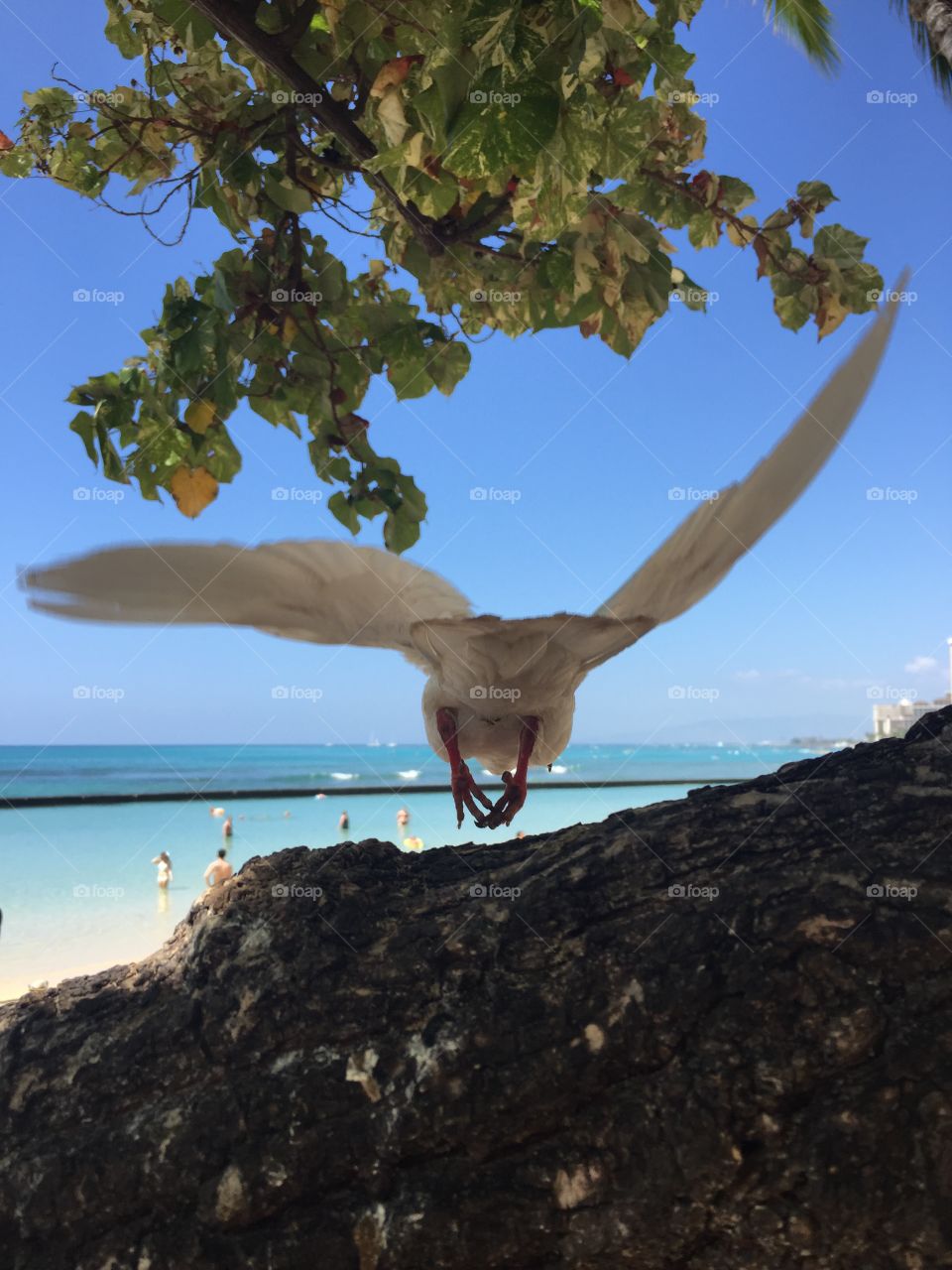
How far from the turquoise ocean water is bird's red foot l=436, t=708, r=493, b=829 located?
0.18m

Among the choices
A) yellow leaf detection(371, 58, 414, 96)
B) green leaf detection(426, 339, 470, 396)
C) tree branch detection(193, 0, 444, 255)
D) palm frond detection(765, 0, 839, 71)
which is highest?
palm frond detection(765, 0, 839, 71)

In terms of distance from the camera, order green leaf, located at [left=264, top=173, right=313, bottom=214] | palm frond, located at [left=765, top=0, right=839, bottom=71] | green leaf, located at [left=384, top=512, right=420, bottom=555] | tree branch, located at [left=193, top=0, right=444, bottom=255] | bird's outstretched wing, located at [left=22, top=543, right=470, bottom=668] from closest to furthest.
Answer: tree branch, located at [left=193, top=0, right=444, bottom=255] < bird's outstretched wing, located at [left=22, top=543, right=470, bottom=668] < green leaf, located at [left=264, top=173, right=313, bottom=214] < green leaf, located at [left=384, top=512, right=420, bottom=555] < palm frond, located at [left=765, top=0, right=839, bottom=71]

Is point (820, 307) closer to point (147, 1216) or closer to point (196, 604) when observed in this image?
point (196, 604)

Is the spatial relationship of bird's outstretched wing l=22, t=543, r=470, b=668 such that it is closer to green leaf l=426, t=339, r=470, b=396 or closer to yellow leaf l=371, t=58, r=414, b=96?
green leaf l=426, t=339, r=470, b=396

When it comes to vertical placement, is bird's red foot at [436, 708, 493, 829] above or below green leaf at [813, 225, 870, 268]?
below

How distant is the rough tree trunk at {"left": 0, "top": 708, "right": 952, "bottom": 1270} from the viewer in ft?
2.46

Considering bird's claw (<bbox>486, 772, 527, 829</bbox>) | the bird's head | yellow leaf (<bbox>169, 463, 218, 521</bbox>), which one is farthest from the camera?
the bird's head

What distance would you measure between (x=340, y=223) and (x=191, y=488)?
69cm

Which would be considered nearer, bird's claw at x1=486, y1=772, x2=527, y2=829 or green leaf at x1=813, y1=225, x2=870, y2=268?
green leaf at x1=813, y1=225, x2=870, y2=268

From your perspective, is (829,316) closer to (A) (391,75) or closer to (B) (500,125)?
(A) (391,75)

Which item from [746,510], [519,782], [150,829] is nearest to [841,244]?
[746,510]

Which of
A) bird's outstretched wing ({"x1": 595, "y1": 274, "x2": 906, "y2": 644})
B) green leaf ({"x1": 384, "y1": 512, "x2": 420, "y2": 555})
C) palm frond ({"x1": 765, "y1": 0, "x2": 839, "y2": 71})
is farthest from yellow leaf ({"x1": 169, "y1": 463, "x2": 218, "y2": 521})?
palm frond ({"x1": 765, "y1": 0, "x2": 839, "y2": 71})

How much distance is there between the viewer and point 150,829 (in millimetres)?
12125

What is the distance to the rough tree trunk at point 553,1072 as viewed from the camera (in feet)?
2.46
